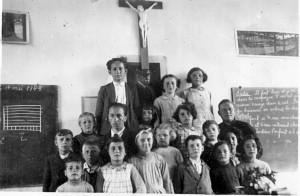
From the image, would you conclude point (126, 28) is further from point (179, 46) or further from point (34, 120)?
point (34, 120)

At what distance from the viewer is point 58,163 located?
170 cm

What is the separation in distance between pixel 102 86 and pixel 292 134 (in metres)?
0.96

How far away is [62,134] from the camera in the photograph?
5.69 feet

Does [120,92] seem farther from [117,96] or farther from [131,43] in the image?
[131,43]

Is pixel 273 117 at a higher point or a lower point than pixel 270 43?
lower

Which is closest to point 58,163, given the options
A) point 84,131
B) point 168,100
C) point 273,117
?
point 84,131

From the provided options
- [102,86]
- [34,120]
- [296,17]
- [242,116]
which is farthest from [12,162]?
[296,17]

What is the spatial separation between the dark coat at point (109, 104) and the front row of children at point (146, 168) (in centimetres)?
7

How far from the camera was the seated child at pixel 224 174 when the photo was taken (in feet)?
5.68

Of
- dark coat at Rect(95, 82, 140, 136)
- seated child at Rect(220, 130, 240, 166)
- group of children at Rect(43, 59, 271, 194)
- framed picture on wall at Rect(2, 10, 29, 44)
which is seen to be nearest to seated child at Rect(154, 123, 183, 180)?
group of children at Rect(43, 59, 271, 194)

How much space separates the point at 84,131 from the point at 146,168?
0.32 meters

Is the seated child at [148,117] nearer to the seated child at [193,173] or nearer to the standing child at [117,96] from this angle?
the standing child at [117,96]

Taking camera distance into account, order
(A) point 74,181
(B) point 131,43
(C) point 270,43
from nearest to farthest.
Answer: (A) point 74,181
(B) point 131,43
(C) point 270,43

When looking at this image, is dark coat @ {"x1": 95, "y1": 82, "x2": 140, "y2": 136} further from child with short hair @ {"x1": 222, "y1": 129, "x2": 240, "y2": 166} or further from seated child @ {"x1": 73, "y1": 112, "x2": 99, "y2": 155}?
child with short hair @ {"x1": 222, "y1": 129, "x2": 240, "y2": 166}
